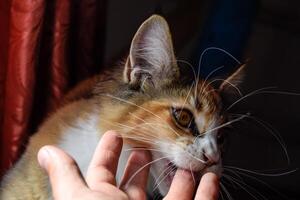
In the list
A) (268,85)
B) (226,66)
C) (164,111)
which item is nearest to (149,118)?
(164,111)

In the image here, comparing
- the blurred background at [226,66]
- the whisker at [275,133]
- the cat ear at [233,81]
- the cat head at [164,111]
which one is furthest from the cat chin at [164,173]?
the whisker at [275,133]

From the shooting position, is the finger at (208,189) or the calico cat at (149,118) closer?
the finger at (208,189)

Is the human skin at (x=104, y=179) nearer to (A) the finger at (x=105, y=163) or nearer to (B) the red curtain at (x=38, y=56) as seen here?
(A) the finger at (x=105, y=163)

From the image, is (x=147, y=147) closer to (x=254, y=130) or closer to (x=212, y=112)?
(x=212, y=112)

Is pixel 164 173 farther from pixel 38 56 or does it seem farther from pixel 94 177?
pixel 38 56

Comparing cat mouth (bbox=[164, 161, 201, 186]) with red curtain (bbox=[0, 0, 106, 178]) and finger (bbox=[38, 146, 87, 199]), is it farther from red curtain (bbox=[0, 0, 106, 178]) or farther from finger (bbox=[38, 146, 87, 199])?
red curtain (bbox=[0, 0, 106, 178])

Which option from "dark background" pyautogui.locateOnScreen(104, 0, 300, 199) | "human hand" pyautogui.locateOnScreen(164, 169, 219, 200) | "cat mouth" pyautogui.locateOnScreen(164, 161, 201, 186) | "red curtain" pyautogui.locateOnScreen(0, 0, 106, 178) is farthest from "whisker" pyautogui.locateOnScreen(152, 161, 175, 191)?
"red curtain" pyautogui.locateOnScreen(0, 0, 106, 178)

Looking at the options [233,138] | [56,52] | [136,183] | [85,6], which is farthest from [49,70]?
[136,183]
